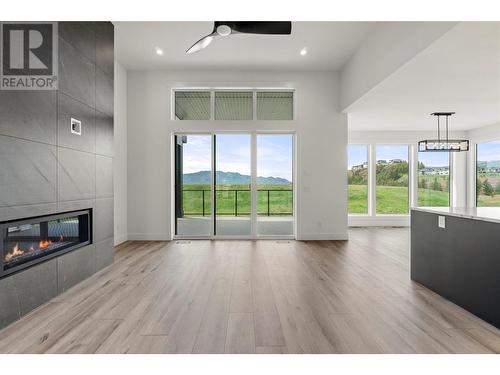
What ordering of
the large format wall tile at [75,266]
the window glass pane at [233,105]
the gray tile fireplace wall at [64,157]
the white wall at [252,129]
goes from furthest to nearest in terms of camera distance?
the window glass pane at [233,105]
the white wall at [252,129]
the large format wall tile at [75,266]
the gray tile fireplace wall at [64,157]

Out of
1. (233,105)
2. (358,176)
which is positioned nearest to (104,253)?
(233,105)

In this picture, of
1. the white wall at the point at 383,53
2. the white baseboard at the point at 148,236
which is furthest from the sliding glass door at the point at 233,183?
the white wall at the point at 383,53

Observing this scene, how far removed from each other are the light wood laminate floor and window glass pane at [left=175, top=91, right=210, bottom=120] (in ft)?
9.80

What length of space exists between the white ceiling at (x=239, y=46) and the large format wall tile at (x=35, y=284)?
3.38 metres

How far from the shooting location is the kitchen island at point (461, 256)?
7.44ft

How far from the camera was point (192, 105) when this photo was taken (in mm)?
5828

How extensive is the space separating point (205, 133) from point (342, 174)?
2.84 meters

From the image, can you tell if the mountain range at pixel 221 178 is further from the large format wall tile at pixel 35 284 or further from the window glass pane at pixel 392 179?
the window glass pane at pixel 392 179

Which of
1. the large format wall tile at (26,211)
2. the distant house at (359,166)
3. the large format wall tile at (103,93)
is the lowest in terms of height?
the large format wall tile at (26,211)

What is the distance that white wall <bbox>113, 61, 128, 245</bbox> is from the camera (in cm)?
523

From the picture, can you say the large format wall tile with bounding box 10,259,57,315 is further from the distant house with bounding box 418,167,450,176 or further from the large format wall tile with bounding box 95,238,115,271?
the distant house with bounding box 418,167,450,176

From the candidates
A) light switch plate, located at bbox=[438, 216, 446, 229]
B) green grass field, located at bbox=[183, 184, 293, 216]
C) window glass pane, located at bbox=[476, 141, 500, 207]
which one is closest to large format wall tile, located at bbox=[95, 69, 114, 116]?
green grass field, located at bbox=[183, 184, 293, 216]

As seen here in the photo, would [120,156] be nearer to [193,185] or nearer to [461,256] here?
[193,185]
